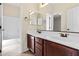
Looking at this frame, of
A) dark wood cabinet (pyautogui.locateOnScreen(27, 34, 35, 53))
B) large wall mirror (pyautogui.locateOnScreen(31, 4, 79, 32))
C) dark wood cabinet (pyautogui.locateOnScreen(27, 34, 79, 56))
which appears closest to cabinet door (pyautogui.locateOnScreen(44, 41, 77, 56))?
dark wood cabinet (pyautogui.locateOnScreen(27, 34, 79, 56))

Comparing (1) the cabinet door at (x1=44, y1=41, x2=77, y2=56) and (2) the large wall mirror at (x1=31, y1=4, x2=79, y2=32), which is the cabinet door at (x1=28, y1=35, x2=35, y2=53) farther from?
(1) the cabinet door at (x1=44, y1=41, x2=77, y2=56)

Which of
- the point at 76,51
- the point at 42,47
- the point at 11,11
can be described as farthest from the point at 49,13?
the point at 76,51

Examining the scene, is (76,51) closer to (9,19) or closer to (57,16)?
(57,16)

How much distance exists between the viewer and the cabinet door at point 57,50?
1.71 meters

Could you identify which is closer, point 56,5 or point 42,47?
point 42,47

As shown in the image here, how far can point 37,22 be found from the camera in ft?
12.7

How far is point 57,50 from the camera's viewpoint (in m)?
2.05

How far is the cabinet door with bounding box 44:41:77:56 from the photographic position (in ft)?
5.59

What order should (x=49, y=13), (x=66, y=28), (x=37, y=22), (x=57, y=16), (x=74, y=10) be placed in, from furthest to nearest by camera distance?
(x=37, y=22), (x=49, y=13), (x=57, y=16), (x=66, y=28), (x=74, y=10)

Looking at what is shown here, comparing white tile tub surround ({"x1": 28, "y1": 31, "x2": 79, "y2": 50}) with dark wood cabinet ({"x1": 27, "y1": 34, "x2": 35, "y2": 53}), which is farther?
dark wood cabinet ({"x1": 27, "y1": 34, "x2": 35, "y2": 53})

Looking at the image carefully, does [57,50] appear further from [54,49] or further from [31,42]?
[31,42]

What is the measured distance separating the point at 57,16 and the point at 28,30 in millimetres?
1381

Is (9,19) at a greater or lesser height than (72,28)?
greater

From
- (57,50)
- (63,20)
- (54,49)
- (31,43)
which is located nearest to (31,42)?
(31,43)
